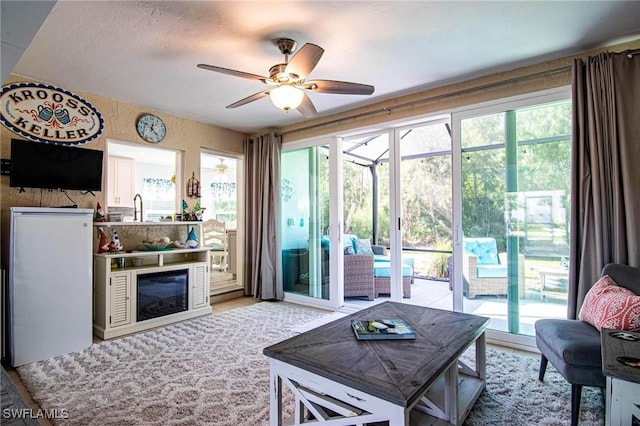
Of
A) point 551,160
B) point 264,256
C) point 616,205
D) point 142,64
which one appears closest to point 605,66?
point 551,160

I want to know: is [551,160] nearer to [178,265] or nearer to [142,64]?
[142,64]

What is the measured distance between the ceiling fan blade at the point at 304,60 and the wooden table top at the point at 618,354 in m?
Result: 2.07

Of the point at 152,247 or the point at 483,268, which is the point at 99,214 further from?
the point at 483,268

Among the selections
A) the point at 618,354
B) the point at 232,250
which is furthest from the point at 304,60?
the point at 232,250

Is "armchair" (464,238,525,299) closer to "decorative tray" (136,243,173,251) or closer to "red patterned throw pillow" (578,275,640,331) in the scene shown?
"red patterned throw pillow" (578,275,640,331)

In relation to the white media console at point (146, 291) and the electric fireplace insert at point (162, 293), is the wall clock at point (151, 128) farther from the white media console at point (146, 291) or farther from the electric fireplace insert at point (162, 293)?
the electric fireplace insert at point (162, 293)

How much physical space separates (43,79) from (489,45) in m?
4.08

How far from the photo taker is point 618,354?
1.33 metres

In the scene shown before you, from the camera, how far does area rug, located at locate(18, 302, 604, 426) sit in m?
1.93

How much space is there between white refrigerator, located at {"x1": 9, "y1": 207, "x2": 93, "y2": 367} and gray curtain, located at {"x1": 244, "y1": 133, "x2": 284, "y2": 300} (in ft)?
7.25

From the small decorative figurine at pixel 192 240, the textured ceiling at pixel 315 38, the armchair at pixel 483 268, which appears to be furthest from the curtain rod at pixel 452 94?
the small decorative figurine at pixel 192 240

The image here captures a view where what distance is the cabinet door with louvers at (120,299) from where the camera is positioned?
10.8 ft

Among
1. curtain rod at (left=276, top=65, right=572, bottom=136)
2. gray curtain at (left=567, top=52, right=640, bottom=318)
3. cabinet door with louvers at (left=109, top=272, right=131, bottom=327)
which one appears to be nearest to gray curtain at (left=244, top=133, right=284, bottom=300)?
curtain rod at (left=276, top=65, right=572, bottom=136)

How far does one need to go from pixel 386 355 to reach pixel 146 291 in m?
3.01
